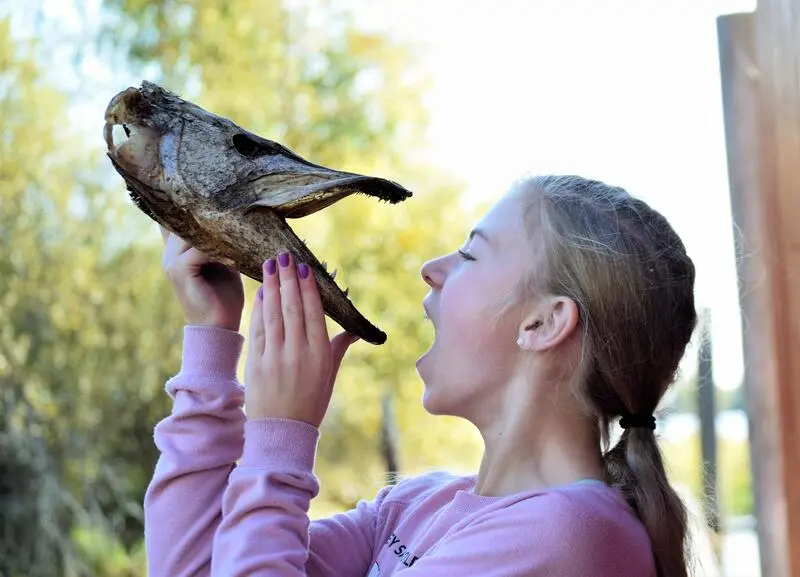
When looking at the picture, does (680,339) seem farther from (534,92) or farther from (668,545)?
(534,92)

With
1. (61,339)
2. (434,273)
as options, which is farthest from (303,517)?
(61,339)

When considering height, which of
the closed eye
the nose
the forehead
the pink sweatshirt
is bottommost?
the pink sweatshirt

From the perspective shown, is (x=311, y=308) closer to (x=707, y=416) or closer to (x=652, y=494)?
(x=652, y=494)

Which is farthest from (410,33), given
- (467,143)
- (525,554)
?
(525,554)

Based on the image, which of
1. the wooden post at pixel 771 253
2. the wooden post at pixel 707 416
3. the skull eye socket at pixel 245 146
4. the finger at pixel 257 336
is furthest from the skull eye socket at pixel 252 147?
the wooden post at pixel 771 253

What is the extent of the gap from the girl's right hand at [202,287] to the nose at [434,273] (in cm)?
19

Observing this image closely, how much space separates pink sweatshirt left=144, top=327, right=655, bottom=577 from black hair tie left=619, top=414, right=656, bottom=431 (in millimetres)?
86

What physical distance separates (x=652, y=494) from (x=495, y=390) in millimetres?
156

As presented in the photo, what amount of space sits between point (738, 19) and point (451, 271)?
0.76 m

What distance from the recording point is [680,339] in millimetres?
861

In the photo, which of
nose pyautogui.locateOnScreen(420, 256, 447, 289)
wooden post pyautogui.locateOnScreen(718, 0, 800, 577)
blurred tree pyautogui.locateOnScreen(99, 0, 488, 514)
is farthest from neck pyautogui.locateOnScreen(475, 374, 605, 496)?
blurred tree pyautogui.locateOnScreen(99, 0, 488, 514)

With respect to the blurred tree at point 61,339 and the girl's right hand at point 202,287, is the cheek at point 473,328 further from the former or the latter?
the blurred tree at point 61,339

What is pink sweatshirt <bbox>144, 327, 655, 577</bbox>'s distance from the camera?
0.71 metres

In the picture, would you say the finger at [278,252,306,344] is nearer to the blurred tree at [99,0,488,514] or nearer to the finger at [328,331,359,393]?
the finger at [328,331,359,393]
